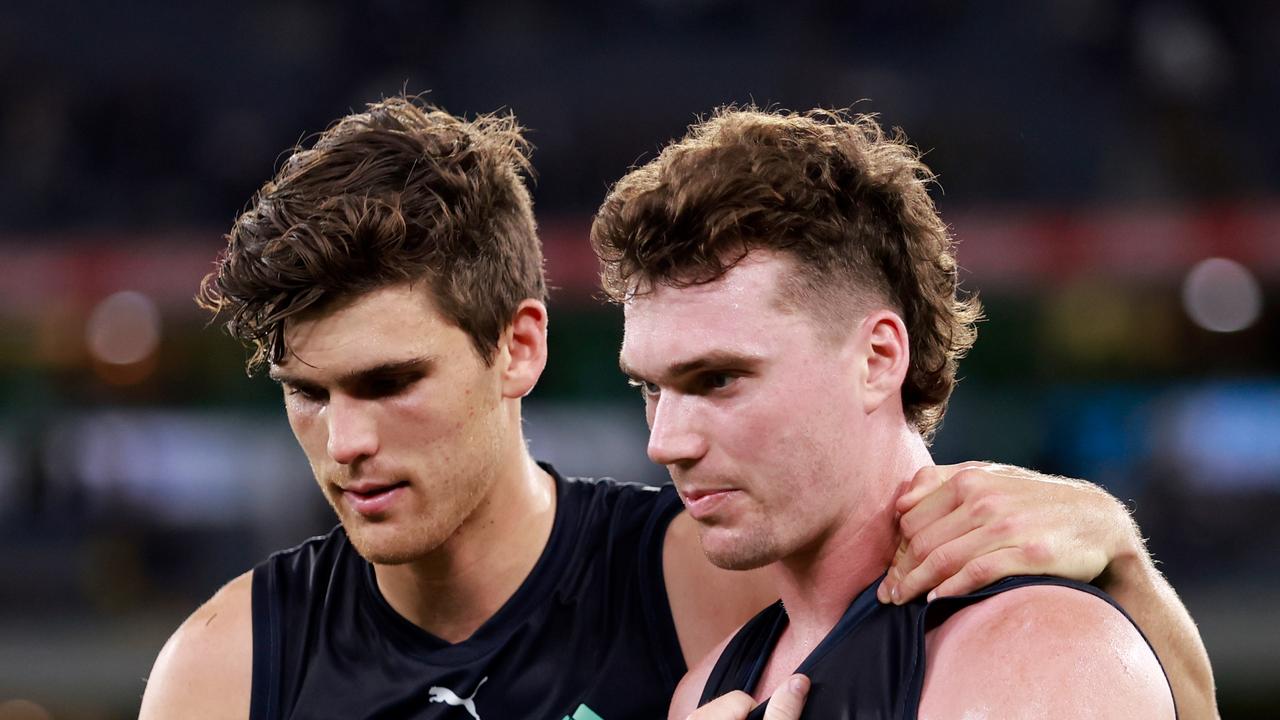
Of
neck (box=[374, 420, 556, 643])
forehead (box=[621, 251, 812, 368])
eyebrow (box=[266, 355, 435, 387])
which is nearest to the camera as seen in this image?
forehead (box=[621, 251, 812, 368])

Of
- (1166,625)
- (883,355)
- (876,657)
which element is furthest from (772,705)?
(1166,625)

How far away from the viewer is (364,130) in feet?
9.28

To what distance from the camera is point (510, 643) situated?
2756 mm

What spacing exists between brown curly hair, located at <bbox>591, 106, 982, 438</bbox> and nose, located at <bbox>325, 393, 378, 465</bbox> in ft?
1.83

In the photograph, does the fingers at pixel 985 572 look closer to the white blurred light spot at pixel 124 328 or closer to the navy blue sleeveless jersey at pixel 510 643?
the navy blue sleeveless jersey at pixel 510 643

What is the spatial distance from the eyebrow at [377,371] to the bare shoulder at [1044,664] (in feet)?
3.72

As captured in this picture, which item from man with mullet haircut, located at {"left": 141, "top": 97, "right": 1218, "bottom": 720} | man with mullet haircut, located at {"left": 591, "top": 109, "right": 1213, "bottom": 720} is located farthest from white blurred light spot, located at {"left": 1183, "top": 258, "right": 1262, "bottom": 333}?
man with mullet haircut, located at {"left": 591, "top": 109, "right": 1213, "bottom": 720}

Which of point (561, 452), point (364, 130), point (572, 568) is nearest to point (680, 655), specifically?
point (572, 568)

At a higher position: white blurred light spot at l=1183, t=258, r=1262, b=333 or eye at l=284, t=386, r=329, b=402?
eye at l=284, t=386, r=329, b=402

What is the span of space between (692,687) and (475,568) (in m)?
0.58

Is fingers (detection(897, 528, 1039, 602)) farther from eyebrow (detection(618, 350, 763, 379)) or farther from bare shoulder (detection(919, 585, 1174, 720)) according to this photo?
eyebrow (detection(618, 350, 763, 379))

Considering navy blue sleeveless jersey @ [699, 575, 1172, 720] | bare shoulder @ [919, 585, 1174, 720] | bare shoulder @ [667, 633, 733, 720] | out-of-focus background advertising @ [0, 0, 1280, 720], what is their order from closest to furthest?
1. bare shoulder @ [919, 585, 1174, 720]
2. navy blue sleeveless jersey @ [699, 575, 1172, 720]
3. bare shoulder @ [667, 633, 733, 720]
4. out-of-focus background advertising @ [0, 0, 1280, 720]

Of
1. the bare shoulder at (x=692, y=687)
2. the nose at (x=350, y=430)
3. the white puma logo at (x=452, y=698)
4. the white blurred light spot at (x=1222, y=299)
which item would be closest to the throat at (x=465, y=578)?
the white puma logo at (x=452, y=698)

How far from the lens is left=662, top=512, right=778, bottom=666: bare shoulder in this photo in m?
2.68
